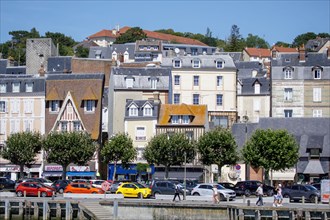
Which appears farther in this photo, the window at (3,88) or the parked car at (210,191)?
the window at (3,88)

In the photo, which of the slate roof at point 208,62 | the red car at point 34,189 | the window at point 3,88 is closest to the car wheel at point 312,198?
Answer: the red car at point 34,189

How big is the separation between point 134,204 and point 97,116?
35.2 meters

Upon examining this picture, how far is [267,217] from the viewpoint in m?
51.0

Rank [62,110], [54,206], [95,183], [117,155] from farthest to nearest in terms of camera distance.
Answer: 1. [62,110]
2. [117,155]
3. [95,183]
4. [54,206]

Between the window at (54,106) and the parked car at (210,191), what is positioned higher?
the window at (54,106)

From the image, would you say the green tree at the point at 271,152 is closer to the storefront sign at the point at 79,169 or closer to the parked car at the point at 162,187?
the parked car at the point at 162,187

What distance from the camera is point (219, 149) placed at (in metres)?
78.4

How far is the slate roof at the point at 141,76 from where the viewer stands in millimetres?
94125

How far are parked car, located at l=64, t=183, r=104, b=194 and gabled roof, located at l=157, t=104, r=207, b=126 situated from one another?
2323 cm

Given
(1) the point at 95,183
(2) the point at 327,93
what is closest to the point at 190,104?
(2) the point at 327,93

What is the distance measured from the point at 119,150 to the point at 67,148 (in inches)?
205

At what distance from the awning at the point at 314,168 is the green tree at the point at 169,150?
11531 millimetres

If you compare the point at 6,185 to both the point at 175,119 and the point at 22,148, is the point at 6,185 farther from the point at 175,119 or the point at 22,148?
the point at 175,119

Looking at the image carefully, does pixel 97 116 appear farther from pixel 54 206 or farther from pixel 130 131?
pixel 54 206
